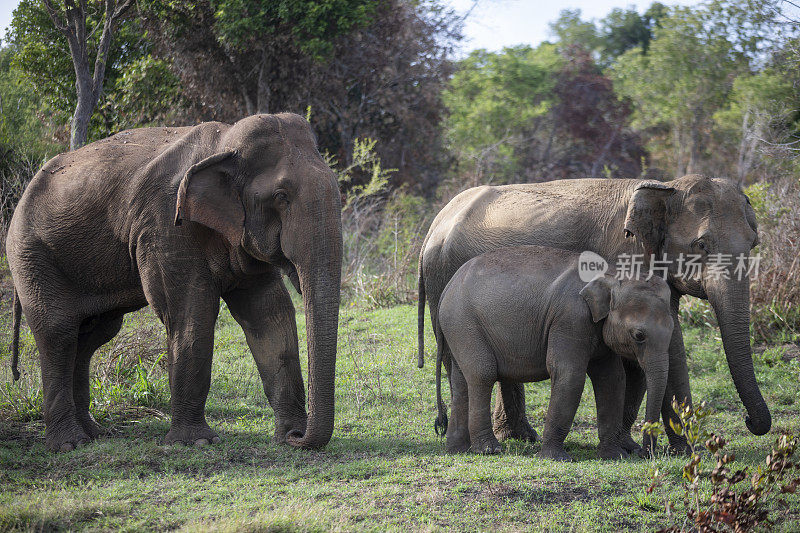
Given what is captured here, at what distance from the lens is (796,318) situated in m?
10.9

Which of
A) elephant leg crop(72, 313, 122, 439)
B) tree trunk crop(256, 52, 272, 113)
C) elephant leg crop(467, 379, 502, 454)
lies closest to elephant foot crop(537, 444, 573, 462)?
elephant leg crop(467, 379, 502, 454)

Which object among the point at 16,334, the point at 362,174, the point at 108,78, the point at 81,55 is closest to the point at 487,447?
the point at 16,334

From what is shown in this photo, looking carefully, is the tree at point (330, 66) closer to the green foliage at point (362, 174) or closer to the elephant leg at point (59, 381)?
the green foliage at point (362, 174)

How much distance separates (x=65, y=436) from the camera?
24.2 feet

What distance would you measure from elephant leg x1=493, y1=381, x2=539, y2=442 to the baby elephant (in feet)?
2.17

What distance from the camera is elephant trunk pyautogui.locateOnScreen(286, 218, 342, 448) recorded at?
21.2ft

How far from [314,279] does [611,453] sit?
263 centimetres

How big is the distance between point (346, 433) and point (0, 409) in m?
3.19

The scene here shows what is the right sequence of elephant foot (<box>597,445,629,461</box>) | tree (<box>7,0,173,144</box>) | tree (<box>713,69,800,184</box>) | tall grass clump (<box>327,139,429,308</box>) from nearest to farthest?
elephant foot (<box>597,445,629,461</box>) < tall grass clump (<box>327,139,429,308</box>) < tree (<box>7,0,173,144</box>) < tree (<box>713,69,800,184</box>)

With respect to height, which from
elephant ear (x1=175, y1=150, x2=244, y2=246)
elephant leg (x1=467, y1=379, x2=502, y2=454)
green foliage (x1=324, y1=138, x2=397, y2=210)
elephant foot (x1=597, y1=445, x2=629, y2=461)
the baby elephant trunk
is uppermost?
green foliage (x1=324, y1=138, x2=397, y2=210)

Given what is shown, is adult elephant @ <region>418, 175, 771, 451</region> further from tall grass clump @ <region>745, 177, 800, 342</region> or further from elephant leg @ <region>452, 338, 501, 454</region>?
tall grass clump @ <region>745, 177, 800, 342</region>

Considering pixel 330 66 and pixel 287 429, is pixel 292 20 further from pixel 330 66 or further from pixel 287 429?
pixel 287 429

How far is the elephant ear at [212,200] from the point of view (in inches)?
265

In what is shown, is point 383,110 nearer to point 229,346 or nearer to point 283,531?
point 229,346
